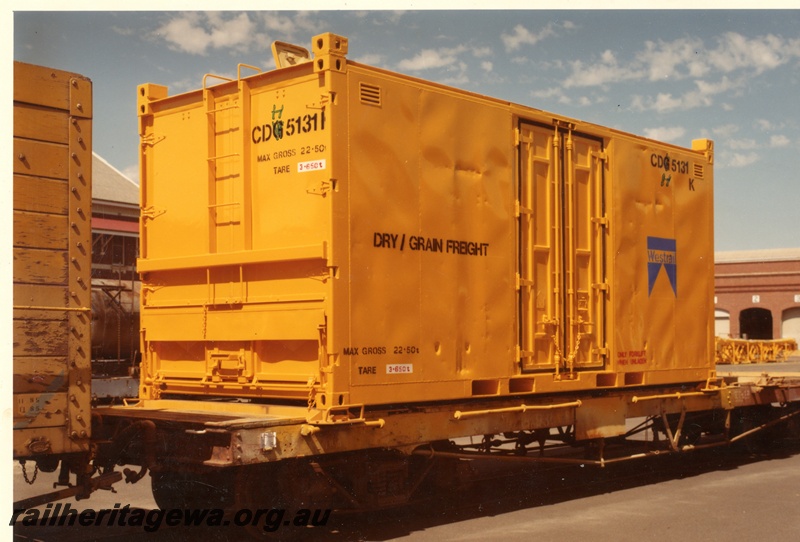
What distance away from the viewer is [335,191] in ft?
25.0

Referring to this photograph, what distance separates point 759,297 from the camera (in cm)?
5138

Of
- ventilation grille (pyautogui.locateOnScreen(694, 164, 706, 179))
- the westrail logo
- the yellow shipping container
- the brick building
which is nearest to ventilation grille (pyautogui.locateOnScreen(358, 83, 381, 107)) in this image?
the yellow shipping container

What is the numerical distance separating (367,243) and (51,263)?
2.56 m

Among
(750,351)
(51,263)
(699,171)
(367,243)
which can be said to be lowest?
(750,351)

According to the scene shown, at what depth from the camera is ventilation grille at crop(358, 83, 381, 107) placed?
7887mm

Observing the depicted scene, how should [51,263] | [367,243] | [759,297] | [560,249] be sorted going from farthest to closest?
[759,297], [560,249], [367,243], [51,263]

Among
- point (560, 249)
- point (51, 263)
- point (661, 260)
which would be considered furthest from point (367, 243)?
point (661, 260)

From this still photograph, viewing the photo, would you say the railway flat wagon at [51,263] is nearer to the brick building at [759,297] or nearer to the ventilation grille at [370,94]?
the ventilation grille at [370,94]

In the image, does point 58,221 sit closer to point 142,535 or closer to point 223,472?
point 223,472

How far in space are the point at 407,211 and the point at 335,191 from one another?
0.87 metres

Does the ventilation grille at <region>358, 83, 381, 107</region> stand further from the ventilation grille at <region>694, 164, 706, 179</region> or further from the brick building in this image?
the brick building

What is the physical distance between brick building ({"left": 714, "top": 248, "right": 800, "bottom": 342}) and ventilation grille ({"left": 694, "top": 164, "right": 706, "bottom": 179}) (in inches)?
1550

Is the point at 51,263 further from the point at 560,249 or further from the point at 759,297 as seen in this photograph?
the point at 759,297

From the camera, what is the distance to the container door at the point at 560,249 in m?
9.48
